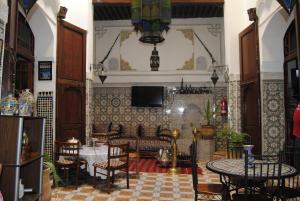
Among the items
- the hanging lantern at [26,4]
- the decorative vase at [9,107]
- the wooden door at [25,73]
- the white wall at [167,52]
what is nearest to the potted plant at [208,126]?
the white wall at [167,52]

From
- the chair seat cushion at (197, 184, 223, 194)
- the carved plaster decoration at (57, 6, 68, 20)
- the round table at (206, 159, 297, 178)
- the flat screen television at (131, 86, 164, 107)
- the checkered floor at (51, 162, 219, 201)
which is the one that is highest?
the carved plaster decoration at (57, 6, 68, 20)

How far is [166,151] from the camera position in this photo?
7668 mm

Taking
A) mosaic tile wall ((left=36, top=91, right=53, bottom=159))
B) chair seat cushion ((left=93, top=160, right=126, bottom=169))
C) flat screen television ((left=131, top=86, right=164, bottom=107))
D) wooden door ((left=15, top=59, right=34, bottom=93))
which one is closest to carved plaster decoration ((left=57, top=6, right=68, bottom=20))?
wooden door ((left=15, top=59, right=34, bottom=93))

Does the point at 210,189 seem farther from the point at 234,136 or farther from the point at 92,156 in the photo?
the point at 234,136

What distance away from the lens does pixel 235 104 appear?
7289 mm

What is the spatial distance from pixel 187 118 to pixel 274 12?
5.34 meters

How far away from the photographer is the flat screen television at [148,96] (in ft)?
33.5

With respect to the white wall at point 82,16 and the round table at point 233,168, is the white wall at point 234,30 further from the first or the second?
the round table at point 233,168

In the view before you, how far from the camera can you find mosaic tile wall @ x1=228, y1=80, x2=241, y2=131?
7.20m

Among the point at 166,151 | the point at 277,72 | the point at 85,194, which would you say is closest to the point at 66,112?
the point at 85,194

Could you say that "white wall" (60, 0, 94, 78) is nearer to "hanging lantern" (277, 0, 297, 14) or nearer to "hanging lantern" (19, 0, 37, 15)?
"hanging lantern" (19, 0, 37, 15)

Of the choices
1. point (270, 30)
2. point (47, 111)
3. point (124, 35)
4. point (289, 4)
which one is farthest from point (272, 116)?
point (124, 35)

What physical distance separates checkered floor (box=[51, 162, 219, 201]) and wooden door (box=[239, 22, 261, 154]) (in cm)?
139

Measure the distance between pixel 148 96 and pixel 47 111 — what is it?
15.5ft
